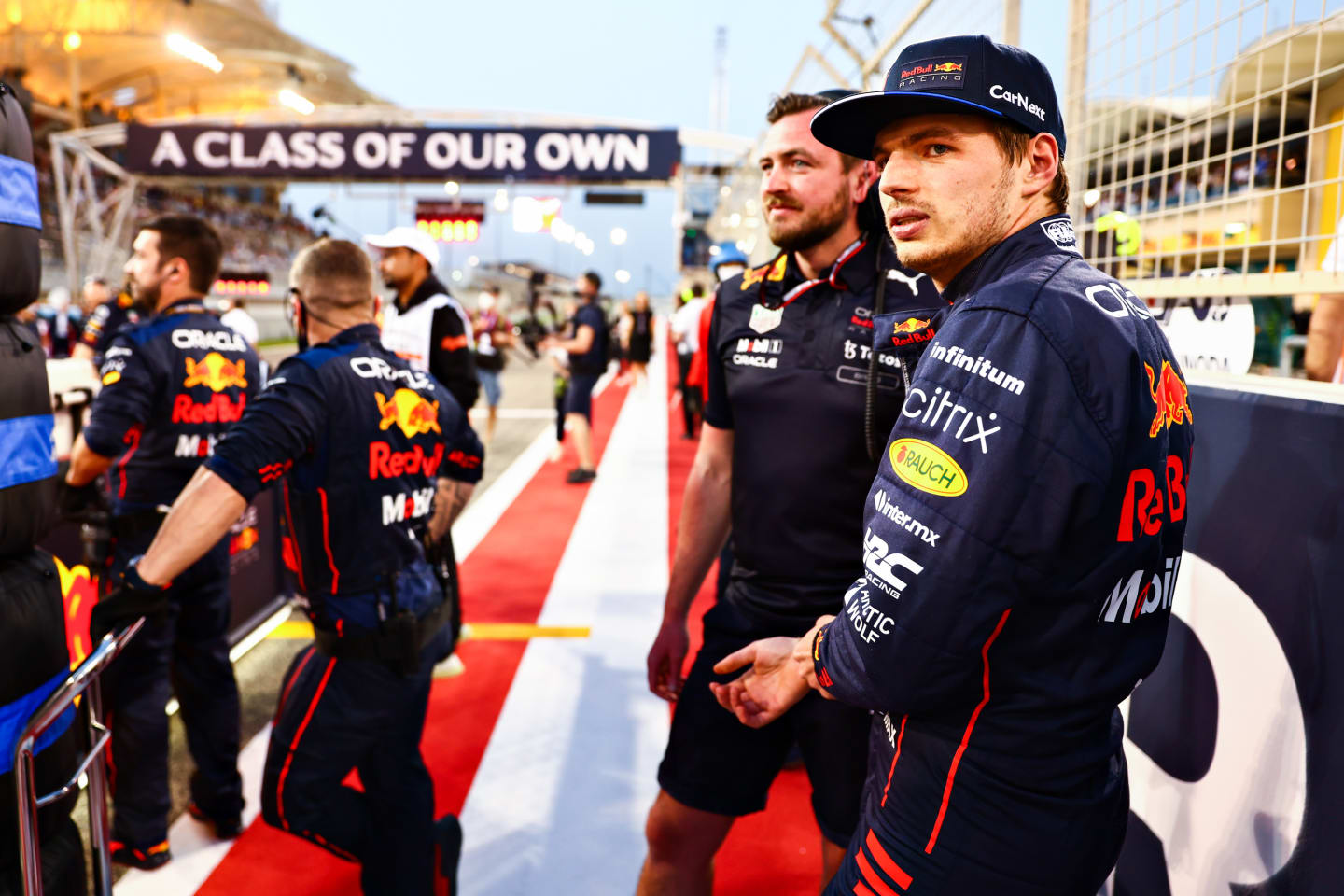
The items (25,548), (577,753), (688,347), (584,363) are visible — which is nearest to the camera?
(25,548)

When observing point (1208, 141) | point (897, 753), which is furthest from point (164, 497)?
point (1208, 141)

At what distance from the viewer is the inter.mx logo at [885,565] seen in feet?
3.59

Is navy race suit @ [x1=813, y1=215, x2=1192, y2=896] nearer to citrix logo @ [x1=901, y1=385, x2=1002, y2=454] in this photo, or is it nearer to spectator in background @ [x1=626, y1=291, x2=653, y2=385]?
citrix logo @ [x1=901, y1=385, x2=1002, y2=454]

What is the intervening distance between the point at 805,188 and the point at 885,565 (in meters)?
1.17

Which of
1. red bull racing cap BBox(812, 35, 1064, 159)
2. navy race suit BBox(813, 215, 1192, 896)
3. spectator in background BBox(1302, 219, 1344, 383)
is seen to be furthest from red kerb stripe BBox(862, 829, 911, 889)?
spectator in background BBox(1302, 219, 1344, 383)

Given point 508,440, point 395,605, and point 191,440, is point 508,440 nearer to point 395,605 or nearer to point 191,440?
point 191,440

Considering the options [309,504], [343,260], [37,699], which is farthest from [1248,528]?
[37,699]

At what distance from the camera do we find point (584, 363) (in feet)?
28.6

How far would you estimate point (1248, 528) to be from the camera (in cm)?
180

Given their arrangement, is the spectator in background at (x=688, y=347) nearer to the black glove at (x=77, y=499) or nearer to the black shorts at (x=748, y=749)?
the black glove at (x=77, y=499)

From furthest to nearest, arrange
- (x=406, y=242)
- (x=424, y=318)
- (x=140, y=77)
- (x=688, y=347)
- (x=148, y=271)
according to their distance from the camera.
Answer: (x=140, y=77) < (x=688, y=347) < (x=424, y=318) < (x=406, y=242) < (x=148, y=271)

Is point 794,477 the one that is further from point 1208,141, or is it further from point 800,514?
point 1208,141

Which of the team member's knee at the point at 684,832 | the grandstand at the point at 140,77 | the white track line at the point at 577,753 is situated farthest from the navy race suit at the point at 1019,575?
the grandstand at the point at 140,77

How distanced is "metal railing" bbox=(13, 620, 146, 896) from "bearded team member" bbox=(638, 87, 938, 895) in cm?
118
